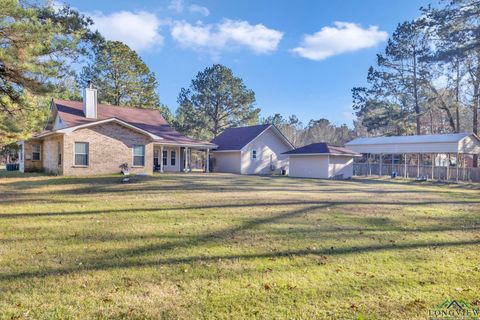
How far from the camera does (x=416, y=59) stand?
118ft

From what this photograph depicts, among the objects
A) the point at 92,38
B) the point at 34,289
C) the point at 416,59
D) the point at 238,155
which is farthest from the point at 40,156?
the point at 416,59

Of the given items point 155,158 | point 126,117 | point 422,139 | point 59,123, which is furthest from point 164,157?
point 422,139

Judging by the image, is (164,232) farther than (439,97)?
No

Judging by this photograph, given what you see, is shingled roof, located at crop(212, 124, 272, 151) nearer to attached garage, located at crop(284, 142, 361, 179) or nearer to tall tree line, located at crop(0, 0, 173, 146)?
attached garage, located at crop(284, 142, 361, 179)

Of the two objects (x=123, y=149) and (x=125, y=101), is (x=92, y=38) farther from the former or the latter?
(x=125, y=101)

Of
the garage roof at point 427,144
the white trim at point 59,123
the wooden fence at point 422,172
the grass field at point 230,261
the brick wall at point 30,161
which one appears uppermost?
the white trim at point 59,123

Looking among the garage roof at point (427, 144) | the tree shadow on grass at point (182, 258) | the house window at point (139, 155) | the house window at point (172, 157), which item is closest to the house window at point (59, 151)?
the house window at point (139, 155)

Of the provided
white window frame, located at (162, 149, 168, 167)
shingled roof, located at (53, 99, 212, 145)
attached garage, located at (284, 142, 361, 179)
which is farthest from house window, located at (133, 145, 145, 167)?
attached garage, located at (284, 142, 361, 179)

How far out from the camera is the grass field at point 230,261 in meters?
3.91

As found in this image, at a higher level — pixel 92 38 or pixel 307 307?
pixel 92 38

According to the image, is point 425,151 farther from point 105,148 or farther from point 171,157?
point 105,148

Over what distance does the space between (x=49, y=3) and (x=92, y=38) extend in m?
2.09

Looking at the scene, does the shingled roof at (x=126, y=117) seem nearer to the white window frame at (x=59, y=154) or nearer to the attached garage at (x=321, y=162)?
the white window frame at (x=59, y=154)

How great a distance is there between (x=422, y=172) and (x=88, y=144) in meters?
28.9
